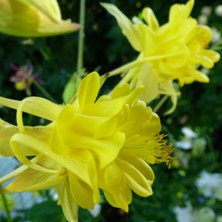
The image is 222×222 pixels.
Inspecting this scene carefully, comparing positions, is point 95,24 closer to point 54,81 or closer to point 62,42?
point 62,42

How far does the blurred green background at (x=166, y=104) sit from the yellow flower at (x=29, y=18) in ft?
2.07

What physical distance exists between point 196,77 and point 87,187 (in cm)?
38

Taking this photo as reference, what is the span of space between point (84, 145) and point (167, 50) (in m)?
0.37

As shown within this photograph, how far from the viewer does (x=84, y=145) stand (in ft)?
1.62

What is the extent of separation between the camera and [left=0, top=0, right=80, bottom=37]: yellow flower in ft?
1.51

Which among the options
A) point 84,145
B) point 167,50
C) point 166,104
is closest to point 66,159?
point 84,145

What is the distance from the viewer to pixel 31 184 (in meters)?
0.47

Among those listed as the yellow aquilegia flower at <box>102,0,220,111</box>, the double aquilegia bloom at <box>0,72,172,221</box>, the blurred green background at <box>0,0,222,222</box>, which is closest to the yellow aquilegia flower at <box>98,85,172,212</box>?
the double aquilegia bloom at <box>0,72,172,221</box>

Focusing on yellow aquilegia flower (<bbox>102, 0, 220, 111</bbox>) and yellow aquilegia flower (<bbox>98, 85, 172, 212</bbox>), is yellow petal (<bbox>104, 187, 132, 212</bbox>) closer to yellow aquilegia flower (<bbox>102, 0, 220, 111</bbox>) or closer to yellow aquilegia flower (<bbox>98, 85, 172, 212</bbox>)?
yellow aquilegia flower (<bbox>98, 85, 172, 212</bbox>)

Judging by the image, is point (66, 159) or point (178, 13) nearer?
point (66, 159)

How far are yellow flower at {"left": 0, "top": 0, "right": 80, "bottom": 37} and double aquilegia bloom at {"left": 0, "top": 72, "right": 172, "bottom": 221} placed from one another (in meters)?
0.05

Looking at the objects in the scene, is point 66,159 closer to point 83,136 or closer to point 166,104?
point 83,136

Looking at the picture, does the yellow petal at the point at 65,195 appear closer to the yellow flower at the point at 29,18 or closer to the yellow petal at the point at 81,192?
the yellow petal at the point at 81,192

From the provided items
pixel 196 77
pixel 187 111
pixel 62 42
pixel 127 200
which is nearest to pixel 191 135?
pixel 187 111
